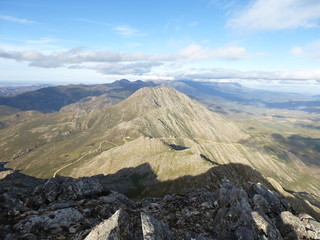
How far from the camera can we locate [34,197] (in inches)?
1358

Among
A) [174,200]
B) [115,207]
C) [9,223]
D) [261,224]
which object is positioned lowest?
[174,200]

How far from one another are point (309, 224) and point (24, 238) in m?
42.3

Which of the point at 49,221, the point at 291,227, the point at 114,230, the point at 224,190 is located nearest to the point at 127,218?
the point at 114,230

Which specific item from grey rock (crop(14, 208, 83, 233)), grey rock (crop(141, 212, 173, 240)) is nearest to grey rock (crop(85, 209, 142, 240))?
grey rock (crop(141, 212, 173, 240))

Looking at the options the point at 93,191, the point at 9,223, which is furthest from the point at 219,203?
the point at 9,223

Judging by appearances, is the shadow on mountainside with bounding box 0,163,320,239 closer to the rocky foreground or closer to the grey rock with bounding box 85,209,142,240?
the rocky foreground

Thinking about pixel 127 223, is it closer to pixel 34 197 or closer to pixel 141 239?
pixel 141 239

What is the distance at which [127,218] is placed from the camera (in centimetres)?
2162

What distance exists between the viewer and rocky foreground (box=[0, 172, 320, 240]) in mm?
21172

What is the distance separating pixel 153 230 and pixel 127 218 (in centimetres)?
348

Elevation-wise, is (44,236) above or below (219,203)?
above

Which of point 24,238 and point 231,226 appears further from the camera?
point 231,226

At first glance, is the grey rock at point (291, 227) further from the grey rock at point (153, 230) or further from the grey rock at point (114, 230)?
the grey rock at point (114, 230)

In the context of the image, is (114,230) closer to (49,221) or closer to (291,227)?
(49,221)
